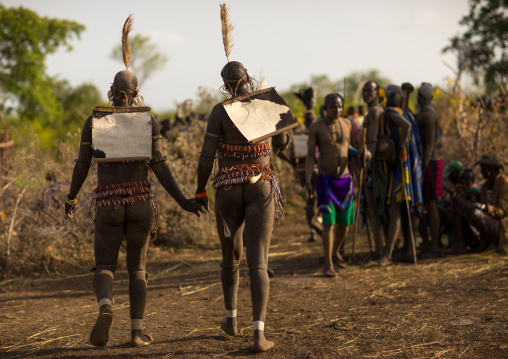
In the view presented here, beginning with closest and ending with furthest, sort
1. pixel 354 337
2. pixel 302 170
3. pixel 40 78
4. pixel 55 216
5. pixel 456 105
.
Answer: pixel 354 337 < pixel 55 216 < pixel 302 170 < pixel 456 105 < pixel 40 78

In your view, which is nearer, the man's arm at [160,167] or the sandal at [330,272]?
the man's arm at [160,167]

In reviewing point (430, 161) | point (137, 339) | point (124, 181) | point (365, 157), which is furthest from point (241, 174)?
point (430, 161)

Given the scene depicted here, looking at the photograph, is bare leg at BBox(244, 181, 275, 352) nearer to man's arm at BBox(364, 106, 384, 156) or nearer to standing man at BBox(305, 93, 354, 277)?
standing man at BBox(305, 93, 354, 277)

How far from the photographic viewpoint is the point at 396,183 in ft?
23.9

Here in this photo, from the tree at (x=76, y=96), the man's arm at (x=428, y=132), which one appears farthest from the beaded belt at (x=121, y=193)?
the tree at (x=76, y=96)

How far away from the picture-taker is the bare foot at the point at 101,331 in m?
3.78

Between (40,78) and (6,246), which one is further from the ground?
(40,78)

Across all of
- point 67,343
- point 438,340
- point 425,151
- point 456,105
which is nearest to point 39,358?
point 67,343

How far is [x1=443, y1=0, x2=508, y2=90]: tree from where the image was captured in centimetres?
2206

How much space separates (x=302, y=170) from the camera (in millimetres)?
9055

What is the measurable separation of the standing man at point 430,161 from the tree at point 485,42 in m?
15.4

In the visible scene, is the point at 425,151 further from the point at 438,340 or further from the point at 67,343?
the point at 67,343

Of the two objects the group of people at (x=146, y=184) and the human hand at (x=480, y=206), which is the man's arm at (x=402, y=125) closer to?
the human hand at (x=480, y=206)

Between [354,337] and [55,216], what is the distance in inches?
188
